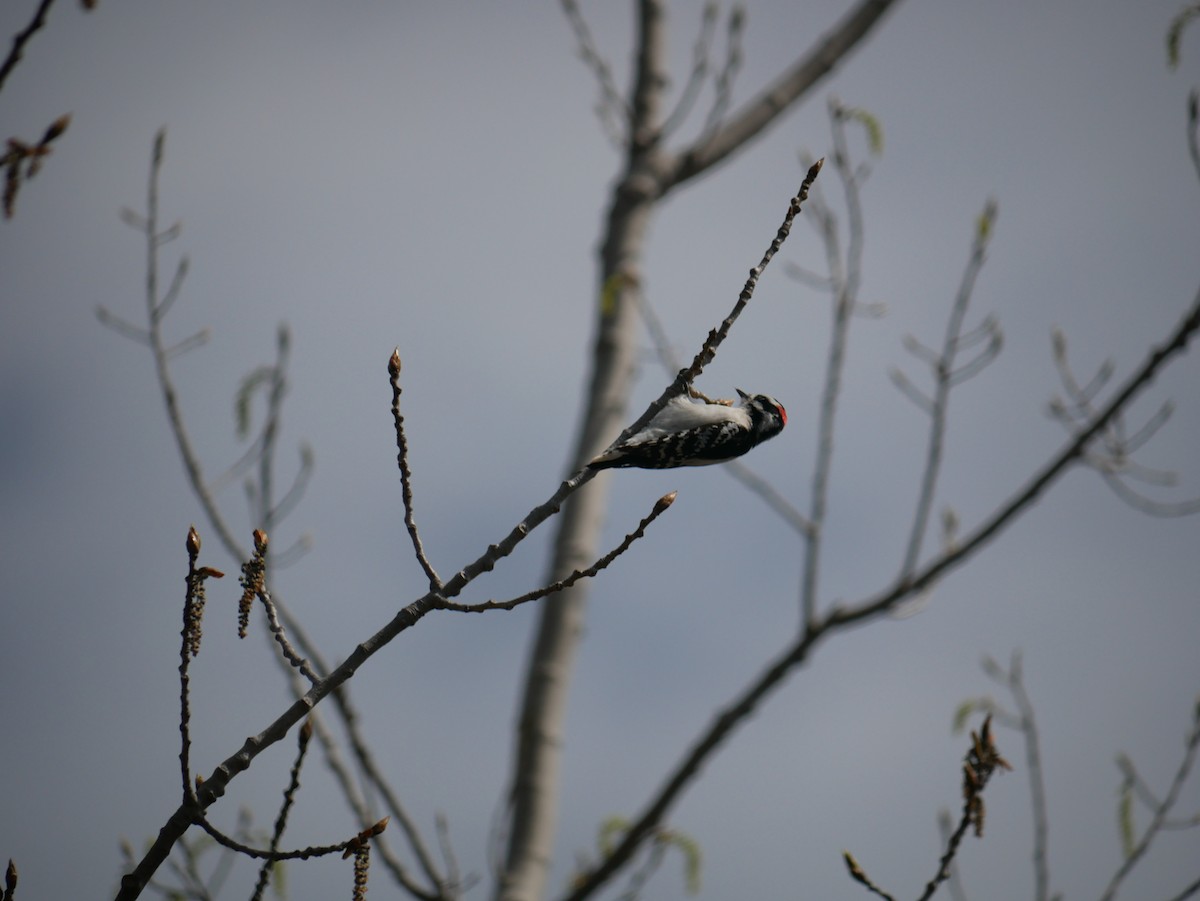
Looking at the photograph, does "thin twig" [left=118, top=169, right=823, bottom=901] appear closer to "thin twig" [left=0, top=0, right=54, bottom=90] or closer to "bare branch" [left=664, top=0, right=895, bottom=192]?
"thin twig" [left=0, top=0, right=54, bottom=90]

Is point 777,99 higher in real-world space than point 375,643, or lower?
higher

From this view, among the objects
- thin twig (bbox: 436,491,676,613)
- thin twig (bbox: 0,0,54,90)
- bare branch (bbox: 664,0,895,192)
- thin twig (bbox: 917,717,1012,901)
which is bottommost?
thin twig (bbox: 917,717,1012,901)

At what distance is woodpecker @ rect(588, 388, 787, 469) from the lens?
549cm

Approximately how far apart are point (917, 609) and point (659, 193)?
418cm

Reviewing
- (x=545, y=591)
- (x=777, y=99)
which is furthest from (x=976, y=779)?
(x=777, y=99)

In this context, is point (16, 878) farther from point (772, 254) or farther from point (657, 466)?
point (657, 466)

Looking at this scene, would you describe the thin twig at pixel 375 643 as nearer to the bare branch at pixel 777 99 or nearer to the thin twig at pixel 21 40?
the thin twig at pixel 21 40

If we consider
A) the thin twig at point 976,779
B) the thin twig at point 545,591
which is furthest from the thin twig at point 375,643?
the thin twig at point 976,779

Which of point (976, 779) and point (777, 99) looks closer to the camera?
point (976, 779)

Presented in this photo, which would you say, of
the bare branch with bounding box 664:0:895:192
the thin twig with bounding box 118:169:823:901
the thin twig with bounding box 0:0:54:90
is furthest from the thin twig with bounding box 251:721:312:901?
the bare branch with bounding box 664:0:895:192

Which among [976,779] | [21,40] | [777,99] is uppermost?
[777,99]

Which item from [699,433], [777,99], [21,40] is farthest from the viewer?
[777,99]

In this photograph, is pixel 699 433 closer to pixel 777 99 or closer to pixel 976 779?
pixel 976 779

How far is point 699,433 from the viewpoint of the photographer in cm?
584
